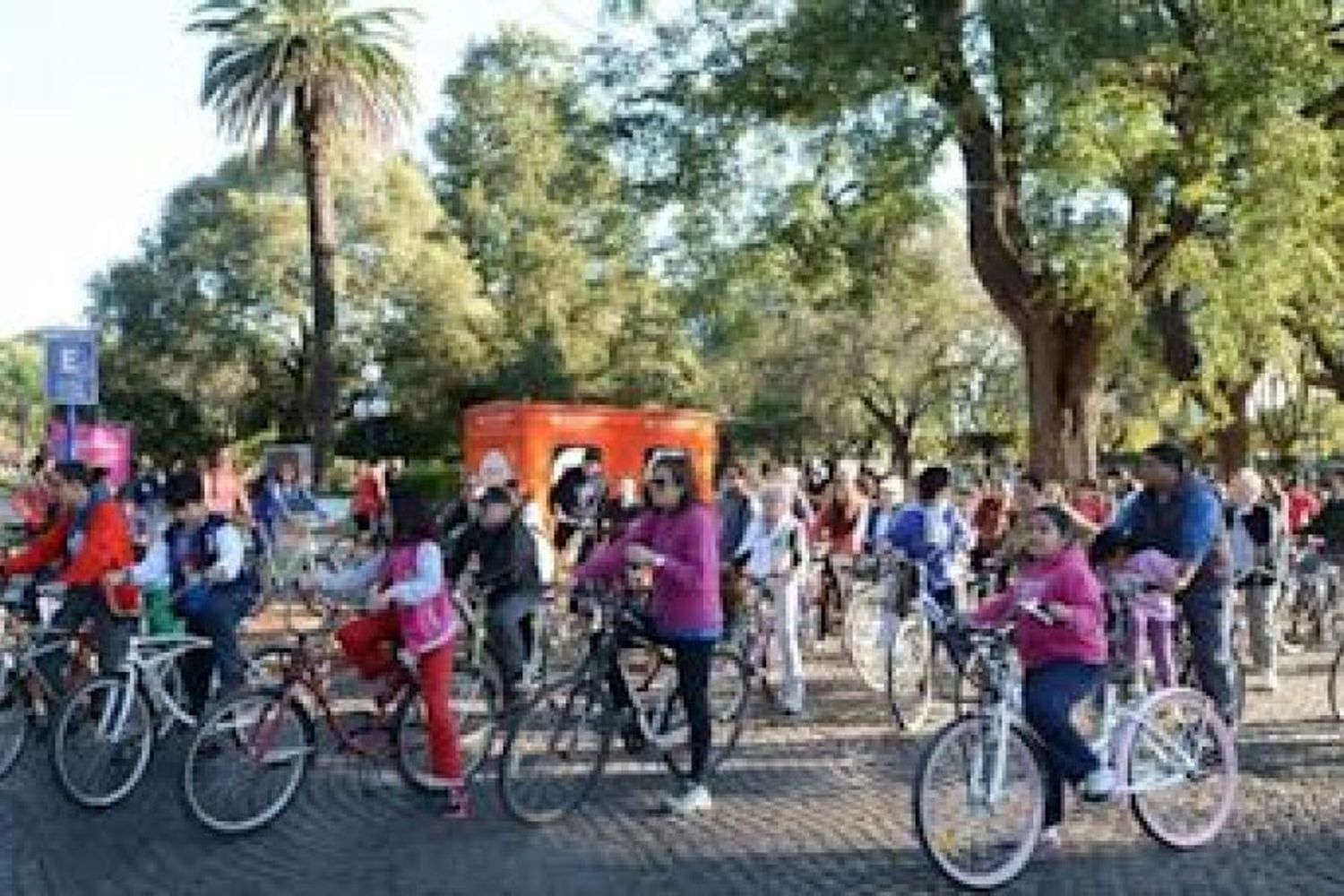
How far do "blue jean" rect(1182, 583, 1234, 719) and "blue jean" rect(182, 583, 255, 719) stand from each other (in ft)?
17.4

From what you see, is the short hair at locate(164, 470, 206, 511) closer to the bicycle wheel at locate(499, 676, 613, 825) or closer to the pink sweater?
the bicycle wheel at locate(499, 676, 613, 825)

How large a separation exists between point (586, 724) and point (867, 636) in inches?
213

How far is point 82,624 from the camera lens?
35.3ft

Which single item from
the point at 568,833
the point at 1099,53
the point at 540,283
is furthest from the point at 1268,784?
the point at 540,283

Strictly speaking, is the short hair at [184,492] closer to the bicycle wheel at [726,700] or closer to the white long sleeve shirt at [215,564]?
the white long sleeve shirt at [215,564]

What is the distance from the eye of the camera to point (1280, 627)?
59.4 feet

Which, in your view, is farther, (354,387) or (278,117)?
(354,387)

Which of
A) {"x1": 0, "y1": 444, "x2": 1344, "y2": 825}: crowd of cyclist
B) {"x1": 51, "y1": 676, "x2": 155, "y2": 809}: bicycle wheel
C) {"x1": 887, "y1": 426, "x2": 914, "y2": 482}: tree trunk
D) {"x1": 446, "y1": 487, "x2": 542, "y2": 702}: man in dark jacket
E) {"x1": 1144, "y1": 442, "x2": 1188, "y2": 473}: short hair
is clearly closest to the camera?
{"x1": 0, "y1": 444, "x2": 1344, "y2": 825}: crowd of cyclist

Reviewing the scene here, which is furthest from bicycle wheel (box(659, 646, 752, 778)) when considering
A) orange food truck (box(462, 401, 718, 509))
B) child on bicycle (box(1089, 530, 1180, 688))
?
orange food truck (box(462, 401, 718, 509))

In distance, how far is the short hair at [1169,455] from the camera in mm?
10070

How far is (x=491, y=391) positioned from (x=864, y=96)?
32.9 meters

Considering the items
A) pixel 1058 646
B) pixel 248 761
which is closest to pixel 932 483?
pixel 1058 646

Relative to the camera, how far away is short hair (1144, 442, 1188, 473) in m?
10.1

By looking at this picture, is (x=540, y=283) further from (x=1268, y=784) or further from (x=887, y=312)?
(x=1268, y=784)
